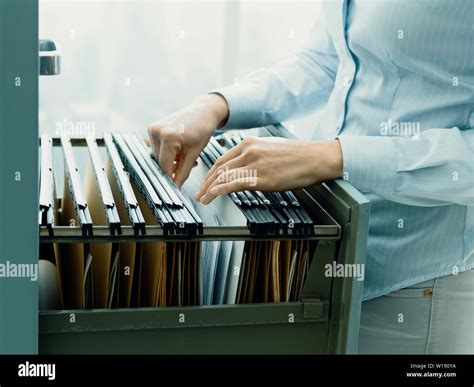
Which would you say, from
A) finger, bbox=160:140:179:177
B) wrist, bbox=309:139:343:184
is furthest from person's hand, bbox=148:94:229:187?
wrist, bbox=309:139:343:184

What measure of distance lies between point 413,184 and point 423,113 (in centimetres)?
11

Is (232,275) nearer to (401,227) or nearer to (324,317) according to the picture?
(324,317)

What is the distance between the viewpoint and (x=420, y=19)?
858mm

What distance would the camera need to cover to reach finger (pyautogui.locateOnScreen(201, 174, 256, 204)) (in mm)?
784

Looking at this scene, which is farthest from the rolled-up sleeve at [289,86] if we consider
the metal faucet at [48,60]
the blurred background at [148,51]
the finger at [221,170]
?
the blurred background at [148,51]

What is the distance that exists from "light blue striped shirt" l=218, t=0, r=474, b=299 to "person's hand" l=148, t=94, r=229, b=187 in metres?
0.08

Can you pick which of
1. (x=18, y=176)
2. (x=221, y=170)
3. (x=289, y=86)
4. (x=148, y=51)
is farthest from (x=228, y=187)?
(x=148, y=51)

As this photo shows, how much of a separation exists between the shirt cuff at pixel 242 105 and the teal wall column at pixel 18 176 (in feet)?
1.42

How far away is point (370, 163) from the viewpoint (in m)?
0.82

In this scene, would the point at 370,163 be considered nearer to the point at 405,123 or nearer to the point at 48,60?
the point at 405,123

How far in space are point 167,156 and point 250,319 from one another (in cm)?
24

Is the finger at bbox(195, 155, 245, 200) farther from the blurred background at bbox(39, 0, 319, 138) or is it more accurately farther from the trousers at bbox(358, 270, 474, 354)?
the blurred background at bbox(39, 0, 319, 138)

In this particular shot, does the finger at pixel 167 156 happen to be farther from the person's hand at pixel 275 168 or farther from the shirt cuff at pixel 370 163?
the shirt cuff at pixel 370 163
